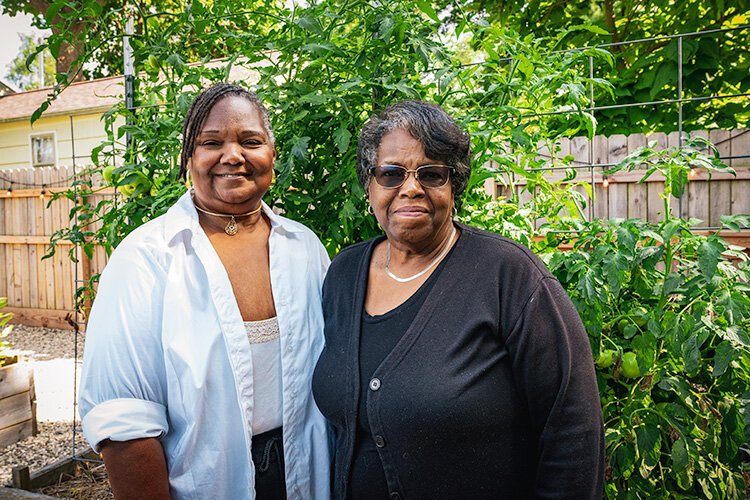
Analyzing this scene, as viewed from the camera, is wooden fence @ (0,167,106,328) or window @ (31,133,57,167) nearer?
wooden fence @ (0,167,106,328)

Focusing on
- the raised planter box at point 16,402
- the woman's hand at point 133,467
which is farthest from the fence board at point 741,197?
the raised planter box at point 16,402

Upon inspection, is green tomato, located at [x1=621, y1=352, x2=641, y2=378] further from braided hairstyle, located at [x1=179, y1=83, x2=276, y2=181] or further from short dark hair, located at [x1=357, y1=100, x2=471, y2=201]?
braided hairstyle, located at [x1=179, y1=83, x2=276, y2=181]

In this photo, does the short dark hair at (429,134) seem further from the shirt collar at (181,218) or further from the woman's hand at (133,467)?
the woman's hand at (133,467)

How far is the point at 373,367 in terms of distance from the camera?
178 cm

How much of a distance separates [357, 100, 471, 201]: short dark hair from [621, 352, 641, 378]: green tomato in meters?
0.83

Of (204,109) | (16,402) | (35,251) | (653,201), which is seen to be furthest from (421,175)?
(35,251)

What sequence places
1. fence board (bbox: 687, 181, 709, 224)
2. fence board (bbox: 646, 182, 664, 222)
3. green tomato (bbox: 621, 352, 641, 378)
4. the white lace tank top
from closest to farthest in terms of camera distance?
Answer: 1. the white lace tank top
2. green tomato (bbox: 621, 352, 641, 378)
3. fence board (bbox: 687, 181, 709, 224)
4. fence board (bbox: 646, 182, 664, 222)

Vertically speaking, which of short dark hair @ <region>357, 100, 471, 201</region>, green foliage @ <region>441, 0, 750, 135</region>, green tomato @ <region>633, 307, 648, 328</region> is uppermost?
green foliage @ <region>441, 0, 750, 135</region>

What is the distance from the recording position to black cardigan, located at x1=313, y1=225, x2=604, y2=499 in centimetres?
163

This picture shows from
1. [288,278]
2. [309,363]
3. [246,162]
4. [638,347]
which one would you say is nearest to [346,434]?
[309,363]

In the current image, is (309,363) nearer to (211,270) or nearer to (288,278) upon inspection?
(288,278)

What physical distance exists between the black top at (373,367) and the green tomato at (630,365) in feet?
2.69

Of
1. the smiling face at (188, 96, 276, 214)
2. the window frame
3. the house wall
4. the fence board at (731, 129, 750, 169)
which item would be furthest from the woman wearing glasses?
the window frame

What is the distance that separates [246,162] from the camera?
195 cm
